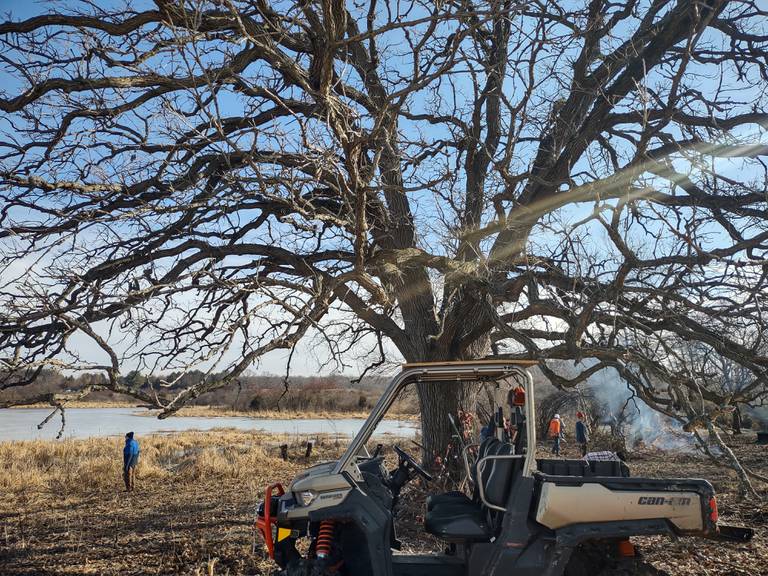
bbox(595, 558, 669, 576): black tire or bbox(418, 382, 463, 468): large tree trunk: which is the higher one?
bbox(418, 382, 463, 468): large tree trunk

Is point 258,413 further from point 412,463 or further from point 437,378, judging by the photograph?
point 437,378

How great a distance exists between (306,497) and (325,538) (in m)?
0.31

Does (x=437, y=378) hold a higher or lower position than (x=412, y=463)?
higher

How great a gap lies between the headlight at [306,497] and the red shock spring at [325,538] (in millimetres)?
180

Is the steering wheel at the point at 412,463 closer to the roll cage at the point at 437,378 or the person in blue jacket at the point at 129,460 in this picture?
the roll cage at the point at 437,378

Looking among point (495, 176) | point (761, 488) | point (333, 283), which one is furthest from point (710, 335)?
point (761, 488)

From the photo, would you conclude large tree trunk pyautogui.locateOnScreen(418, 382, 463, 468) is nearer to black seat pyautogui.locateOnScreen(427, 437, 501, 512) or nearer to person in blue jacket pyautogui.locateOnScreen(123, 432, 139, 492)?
black seat pyautogui.locateOnScreen(427, 437, 501, 512)

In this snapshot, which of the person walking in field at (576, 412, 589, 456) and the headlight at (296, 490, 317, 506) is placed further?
the person walking in field at (576, 412, 589, 456)

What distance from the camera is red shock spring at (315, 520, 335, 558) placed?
4.19 meters

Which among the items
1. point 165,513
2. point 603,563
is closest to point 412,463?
point 603,563

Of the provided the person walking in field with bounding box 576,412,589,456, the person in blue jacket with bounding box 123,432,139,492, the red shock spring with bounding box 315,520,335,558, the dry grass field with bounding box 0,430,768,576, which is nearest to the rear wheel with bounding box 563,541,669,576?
the dry grass field with bounding box 0,430,768,576

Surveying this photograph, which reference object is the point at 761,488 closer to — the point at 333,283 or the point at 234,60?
the point at 333,283

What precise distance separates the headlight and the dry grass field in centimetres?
258

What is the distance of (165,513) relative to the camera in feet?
35.8
